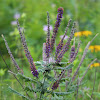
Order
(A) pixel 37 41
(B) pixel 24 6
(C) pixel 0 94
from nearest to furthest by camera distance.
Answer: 1. (C) pixel 0 94
2. (A) pixel 37 41
3. (B) pixel 24 6

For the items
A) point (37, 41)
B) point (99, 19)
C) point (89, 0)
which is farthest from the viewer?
point (89, 0)

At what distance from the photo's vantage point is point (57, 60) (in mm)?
832

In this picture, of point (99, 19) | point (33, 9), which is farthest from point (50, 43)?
Answer: point (33, 9)

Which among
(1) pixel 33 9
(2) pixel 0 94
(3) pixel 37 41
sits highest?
(1) pixel 33 9

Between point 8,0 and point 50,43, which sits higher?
point 8,0

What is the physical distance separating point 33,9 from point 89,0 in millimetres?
1841

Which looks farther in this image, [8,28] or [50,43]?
[8,28]

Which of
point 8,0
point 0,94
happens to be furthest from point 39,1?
point 0,94

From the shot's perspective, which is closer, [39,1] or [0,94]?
[0,94]

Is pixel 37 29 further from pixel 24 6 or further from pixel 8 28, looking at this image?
pixel 24 6

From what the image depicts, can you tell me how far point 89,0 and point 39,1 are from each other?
1.49 metres

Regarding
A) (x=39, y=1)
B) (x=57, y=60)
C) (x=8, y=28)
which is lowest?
(x=57, y=60)

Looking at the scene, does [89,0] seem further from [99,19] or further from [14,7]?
[14,7]

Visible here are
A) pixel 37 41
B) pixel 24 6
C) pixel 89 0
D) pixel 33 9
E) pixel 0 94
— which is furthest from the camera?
pixel 89 0
